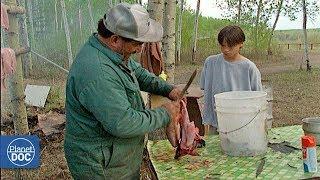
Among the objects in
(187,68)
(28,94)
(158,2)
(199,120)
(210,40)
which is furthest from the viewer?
(210,40)

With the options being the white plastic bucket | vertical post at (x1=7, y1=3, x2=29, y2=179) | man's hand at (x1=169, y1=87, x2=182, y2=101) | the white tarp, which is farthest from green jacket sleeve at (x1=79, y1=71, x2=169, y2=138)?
the white tarp

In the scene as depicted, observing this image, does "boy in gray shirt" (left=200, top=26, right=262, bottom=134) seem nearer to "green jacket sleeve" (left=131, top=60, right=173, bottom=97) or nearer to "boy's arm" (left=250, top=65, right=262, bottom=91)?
"boy's arm" (left=250, top=65, right=262, bottom=91)

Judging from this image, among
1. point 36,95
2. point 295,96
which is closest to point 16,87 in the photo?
point 36,95

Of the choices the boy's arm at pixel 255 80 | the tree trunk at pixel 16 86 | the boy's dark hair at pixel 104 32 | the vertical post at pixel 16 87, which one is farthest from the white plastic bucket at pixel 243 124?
the tree trunk at pixel 16 86

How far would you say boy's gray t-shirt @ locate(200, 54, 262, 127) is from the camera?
364 centimetres

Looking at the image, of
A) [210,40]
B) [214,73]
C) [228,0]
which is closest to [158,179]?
[214,73]

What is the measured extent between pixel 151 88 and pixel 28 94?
6951mm

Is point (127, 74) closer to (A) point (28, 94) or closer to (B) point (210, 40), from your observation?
(A) point (28, 94)

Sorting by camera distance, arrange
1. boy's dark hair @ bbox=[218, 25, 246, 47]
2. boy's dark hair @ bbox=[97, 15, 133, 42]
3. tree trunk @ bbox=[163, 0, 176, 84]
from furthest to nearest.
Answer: tree trunk @ bbox=[163, 0, 176, 84] → boy's dark hair @ bbox=[218, 25, 246, 47] → boy's dark hair @ bbox=[97, 15, 133, 42]

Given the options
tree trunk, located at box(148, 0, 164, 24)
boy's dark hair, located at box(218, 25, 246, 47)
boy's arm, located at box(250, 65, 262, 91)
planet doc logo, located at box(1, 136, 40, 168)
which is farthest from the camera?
tree trunk, located at box(148, 0, 164, 24)

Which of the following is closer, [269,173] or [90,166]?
[90,166]

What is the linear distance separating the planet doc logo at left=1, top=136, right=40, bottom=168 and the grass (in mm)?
5688

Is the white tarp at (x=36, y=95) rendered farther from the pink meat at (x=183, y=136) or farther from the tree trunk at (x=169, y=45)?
the pink meat at (x=183, y=136)

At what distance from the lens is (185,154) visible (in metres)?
2.92
